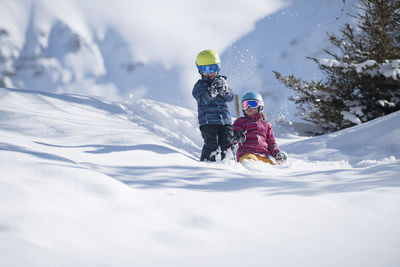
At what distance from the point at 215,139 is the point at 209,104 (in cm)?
50

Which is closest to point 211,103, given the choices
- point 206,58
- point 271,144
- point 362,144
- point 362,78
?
point 206,58

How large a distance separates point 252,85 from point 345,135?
51.1 ft

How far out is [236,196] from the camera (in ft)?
5.88

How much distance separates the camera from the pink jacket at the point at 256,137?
418 centimetres

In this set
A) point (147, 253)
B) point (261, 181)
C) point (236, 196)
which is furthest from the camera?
point (261, 181)

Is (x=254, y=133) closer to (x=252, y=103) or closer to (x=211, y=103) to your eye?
(x=252, y=103)

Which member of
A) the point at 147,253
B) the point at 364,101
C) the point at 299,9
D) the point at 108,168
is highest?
the point at 299,9

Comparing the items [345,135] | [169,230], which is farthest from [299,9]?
[169,230]

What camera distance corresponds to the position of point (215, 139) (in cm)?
438

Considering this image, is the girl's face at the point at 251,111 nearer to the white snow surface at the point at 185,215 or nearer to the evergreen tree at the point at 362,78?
the white snow surface at the point at 185,215

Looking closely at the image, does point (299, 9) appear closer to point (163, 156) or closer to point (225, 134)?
point (225, 134)

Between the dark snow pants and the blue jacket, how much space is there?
8 centimetres

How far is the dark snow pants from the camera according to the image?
434 cm

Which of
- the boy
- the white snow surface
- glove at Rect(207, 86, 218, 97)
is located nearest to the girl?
the boy
